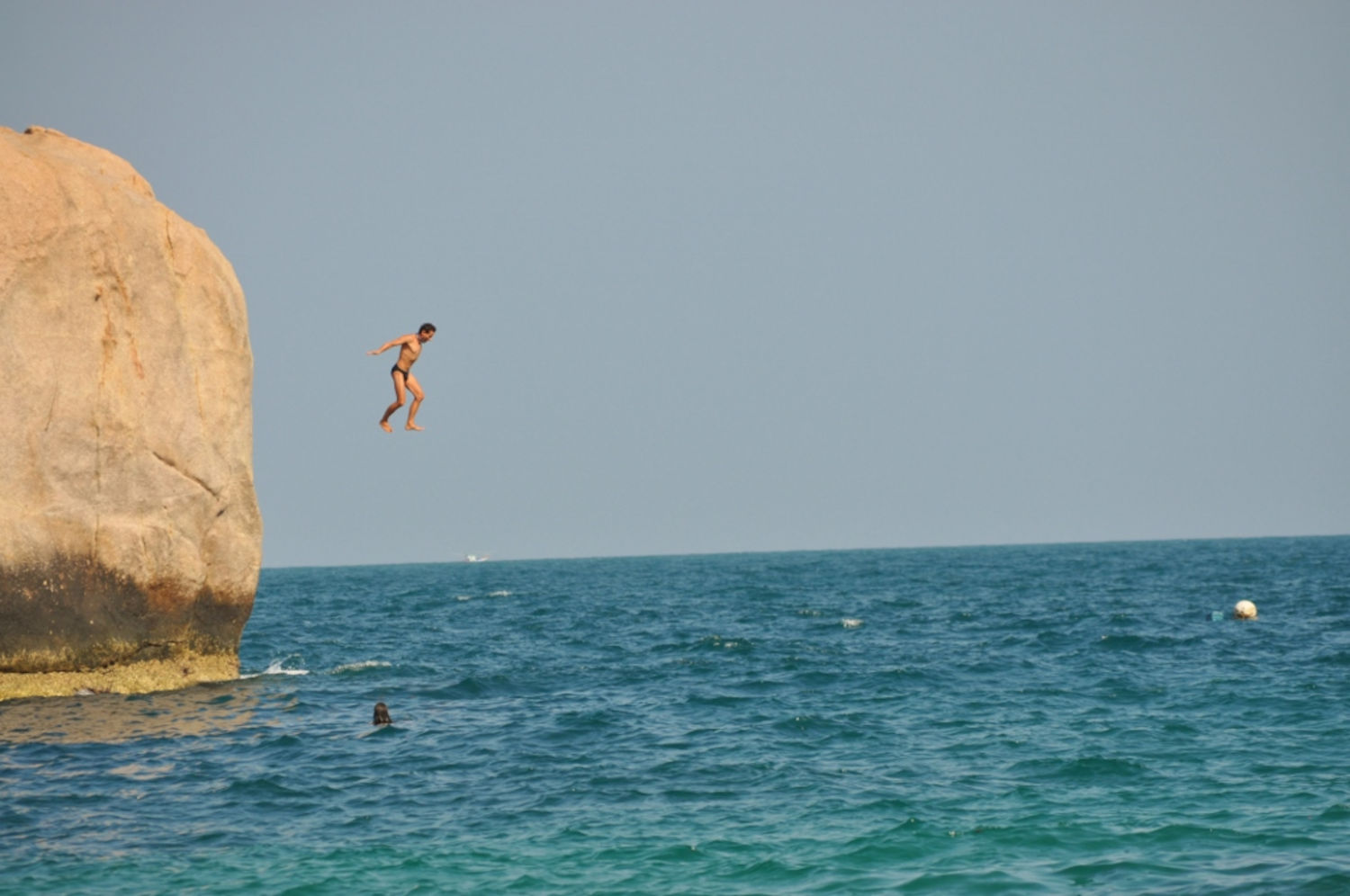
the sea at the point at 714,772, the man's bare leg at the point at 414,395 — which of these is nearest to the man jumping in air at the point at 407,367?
the man's bare leg at the point at 414,395

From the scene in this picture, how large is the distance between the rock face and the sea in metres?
1.50

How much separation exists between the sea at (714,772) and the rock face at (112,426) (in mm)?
1501

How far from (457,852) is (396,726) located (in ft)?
27.7

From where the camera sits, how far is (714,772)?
19125 millimetres

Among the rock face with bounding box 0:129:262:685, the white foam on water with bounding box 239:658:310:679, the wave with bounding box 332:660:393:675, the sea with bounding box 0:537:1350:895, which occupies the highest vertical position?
the rock face with bounding box 0:129:262:685

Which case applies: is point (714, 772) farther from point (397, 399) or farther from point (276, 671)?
point (276, 671)

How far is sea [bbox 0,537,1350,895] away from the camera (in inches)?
560

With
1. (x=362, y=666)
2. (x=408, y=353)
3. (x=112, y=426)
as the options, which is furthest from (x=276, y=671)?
(x=408, y=353)

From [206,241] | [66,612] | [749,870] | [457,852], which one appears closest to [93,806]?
[457,852]

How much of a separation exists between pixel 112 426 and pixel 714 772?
13232 mm

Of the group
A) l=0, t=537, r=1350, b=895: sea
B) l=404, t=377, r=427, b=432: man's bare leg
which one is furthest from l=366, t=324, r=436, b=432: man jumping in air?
l=0, t=537, r=1350, b=895: sea

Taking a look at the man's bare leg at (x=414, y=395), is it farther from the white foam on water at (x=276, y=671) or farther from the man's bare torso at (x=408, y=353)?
the white foam on water at (x=276, y=671)

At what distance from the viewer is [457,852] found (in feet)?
49.4

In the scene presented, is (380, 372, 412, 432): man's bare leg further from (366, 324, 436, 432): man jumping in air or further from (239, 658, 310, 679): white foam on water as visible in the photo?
(239, 658, 310, 679): white foam on water
